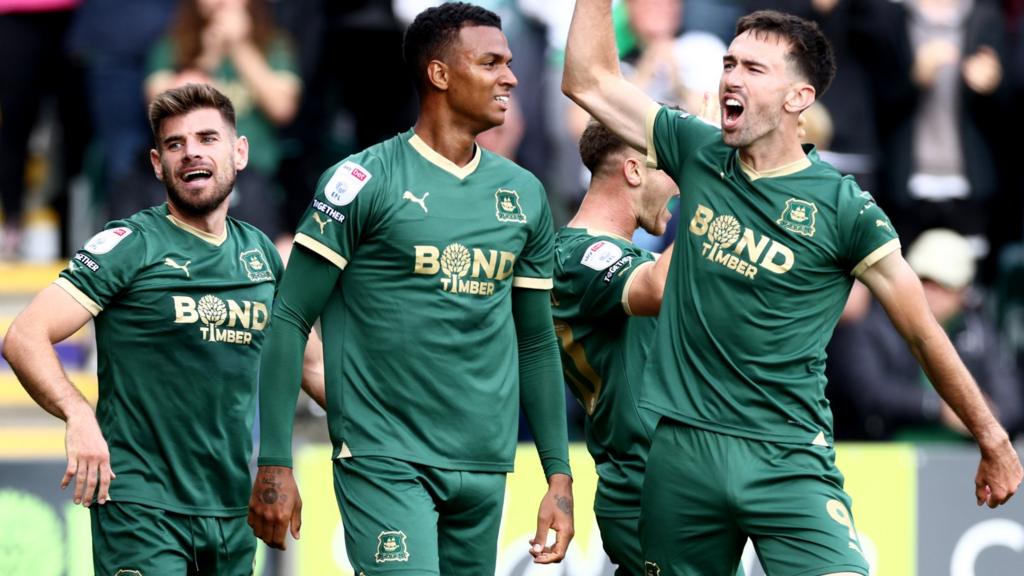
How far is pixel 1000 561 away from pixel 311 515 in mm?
3854

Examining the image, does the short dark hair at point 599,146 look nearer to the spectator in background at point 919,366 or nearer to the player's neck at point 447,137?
the player's neck at point 447,137

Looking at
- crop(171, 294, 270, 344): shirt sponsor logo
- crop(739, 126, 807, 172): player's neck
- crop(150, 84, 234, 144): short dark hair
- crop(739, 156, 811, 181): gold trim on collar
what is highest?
crop(150, 84, 234, 144): short dark hair

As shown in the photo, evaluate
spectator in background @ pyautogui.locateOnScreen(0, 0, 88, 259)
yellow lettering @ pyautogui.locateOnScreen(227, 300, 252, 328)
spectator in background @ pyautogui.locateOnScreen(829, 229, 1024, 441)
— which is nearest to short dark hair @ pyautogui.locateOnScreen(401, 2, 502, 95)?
yellow lettering @ pyautogui.locateOnScreen(227, 300, 252, 328)

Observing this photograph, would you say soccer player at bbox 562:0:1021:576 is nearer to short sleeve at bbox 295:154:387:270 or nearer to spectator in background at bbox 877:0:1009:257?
short sleeve at bbox 295:154:387:270

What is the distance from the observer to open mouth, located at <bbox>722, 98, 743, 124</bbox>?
6680 mm

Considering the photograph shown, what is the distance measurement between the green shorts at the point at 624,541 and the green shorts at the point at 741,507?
719mm

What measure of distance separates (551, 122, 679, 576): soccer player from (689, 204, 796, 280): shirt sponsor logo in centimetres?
47

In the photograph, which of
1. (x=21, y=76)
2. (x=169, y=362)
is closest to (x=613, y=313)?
(x=169, y=362)

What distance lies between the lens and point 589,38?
7.19 meters

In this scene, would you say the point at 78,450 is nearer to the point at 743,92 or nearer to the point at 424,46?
the point at 424,46

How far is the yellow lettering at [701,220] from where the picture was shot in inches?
265

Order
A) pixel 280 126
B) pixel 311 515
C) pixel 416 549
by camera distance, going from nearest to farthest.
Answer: pixel 416 549 < pixel 311 515 < pixel 280 126

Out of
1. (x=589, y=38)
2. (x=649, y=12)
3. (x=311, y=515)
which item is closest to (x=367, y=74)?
(x=649, y=12)

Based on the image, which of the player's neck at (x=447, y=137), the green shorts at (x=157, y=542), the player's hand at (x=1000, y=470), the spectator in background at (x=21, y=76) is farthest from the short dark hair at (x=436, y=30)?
the spectator in background at (x=21, y=76)
